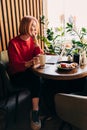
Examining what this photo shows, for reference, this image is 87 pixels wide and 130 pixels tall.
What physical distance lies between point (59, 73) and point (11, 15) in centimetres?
147

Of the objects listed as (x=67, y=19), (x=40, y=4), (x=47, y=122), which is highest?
(x=40, y=4)

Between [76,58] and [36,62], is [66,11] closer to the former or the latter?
[76,58]

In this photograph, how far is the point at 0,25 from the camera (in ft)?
8.99

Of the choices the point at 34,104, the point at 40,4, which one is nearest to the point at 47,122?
the point at 34,104

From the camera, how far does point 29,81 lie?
238cm

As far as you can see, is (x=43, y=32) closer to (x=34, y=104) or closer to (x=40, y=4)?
(x=40, y=4)

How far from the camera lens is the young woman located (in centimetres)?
227

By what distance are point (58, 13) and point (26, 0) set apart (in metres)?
0.92

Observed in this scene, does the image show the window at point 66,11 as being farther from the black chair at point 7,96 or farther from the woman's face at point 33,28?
the black chair at point 7,96

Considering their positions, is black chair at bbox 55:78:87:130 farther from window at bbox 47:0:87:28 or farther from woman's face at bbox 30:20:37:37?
window at bbox 47:0:87:28

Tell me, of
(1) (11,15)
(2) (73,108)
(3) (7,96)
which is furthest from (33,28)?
(2) (73,108)

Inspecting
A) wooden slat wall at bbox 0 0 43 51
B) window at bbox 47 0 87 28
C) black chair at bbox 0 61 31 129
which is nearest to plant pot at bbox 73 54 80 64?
black chair at bbox 0 61 31 129

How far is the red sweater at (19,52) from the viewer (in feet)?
7.43

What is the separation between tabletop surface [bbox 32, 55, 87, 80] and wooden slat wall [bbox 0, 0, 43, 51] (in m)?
0.98
